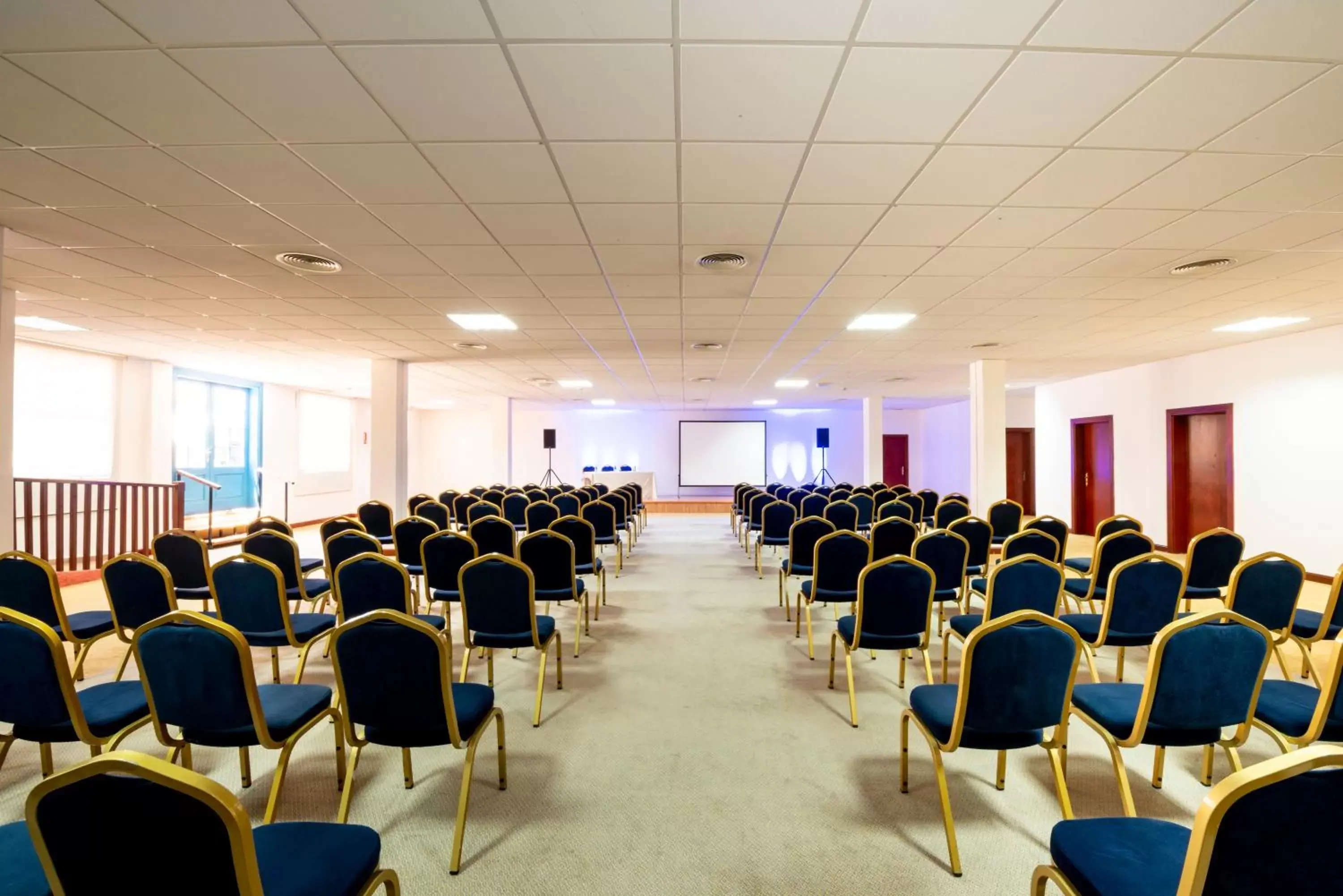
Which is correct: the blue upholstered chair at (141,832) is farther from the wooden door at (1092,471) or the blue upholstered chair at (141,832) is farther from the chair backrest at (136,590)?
the wooden door at (1092,471)

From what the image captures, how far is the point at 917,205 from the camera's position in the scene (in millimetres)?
3557

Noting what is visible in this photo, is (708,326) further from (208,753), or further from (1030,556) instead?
(208,753)

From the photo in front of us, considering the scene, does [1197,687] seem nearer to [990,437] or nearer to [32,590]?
[32,590]

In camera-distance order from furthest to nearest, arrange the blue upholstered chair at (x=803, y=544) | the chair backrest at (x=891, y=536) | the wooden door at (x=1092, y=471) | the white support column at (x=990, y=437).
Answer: the wooden door at (x=1092, y=471), the white support column at (x=990, y=437), the blue upholstered chair at (x=803, y=544), the chair backrest at (x=891, y=536)

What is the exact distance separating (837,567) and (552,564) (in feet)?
6.84

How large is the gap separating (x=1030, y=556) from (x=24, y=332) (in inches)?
464

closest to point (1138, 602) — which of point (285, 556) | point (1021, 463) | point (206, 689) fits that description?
point (206, 689)

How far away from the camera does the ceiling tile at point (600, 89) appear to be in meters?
2.22

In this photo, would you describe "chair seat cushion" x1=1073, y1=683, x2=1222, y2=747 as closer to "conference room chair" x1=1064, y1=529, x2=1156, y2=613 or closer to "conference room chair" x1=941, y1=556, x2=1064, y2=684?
"conference room chair" x1=941, y1=556, x2=1064, y2=684

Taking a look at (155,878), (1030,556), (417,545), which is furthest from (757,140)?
(417,545)

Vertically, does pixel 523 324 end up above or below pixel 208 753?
above

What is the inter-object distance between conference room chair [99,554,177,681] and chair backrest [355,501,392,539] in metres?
3.54

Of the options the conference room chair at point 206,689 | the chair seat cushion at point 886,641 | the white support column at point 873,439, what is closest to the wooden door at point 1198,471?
the white support column at point 873,439

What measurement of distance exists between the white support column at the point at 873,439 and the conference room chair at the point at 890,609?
11.8 m
